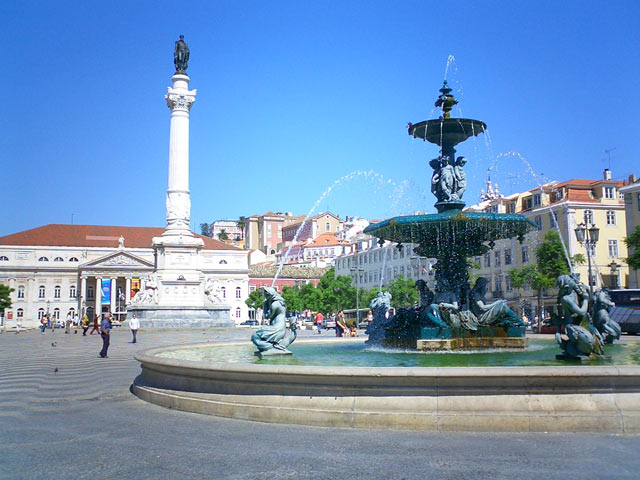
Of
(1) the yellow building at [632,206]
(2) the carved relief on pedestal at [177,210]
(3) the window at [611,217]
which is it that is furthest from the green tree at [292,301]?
(1) the yellow building at [632,206]

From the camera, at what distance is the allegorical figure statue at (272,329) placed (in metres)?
10.4

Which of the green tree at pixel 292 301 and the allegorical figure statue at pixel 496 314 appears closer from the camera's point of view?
the allegorical figure statue at pixel 496 314

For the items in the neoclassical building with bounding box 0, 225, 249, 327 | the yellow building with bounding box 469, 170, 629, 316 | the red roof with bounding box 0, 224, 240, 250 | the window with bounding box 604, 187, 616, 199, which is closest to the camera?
the yellow building with bounding box 469, 170, 629, 316

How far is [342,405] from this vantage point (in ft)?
23.5

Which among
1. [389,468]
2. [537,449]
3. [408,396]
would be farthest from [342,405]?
[537,449]

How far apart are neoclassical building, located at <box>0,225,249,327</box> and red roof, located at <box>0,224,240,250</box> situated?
0.46 feet

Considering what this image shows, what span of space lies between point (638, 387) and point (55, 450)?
6.33 meters

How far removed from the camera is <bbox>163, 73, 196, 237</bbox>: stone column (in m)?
46.6

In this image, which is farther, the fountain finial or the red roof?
the red roof

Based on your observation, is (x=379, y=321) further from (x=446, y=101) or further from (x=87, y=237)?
(x=87, y=237)

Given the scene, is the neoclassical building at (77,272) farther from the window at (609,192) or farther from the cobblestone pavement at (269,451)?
the cobblestone pavement at (269,451)

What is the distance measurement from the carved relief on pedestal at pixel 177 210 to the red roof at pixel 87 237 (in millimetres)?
43970

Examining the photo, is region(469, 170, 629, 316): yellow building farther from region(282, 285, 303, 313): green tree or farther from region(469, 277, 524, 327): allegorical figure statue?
region(469, 277, 524, 327): allegorical figure statue

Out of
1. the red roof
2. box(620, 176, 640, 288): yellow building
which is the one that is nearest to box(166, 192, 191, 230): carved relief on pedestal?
box(620, 176, 640, 288): yellow building
